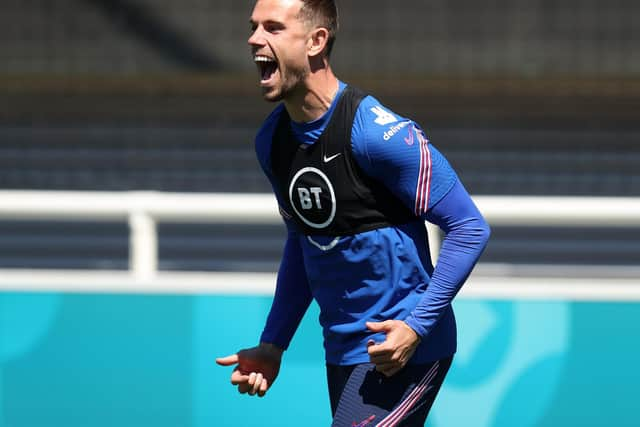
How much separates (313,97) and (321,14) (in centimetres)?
20

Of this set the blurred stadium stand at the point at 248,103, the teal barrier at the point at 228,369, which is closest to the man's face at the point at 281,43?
the teal barrier at the point at 228,369

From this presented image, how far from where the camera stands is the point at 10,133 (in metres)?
10.6

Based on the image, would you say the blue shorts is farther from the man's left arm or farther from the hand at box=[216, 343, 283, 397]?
the hand at box=[216, 343, 283, 397]

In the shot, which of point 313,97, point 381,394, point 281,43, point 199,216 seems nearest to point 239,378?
point 381,394

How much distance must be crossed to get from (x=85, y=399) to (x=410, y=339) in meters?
2.12

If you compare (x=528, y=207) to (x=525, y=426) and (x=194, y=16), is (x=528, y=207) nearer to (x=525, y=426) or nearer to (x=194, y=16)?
(x=525, y=426)

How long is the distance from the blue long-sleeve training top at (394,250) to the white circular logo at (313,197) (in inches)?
2.0

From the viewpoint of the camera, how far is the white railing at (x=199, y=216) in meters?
4.07

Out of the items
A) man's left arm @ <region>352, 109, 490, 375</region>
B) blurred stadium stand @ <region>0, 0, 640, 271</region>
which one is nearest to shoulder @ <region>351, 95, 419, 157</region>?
man's left arm @ <region>352, 109, 490, 375</region>

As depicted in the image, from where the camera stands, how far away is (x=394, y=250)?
109 inches

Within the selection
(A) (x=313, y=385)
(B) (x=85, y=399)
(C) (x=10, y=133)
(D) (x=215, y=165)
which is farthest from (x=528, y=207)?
(C) (x=10, y=133)

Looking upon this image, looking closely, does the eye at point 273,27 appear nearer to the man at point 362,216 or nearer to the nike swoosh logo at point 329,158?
the man at point 362,216

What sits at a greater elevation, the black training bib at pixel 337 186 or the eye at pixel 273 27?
the eye at pixel 273 27

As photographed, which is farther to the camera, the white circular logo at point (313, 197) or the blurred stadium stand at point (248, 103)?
the blurred stadium stand at point (248, 103)
